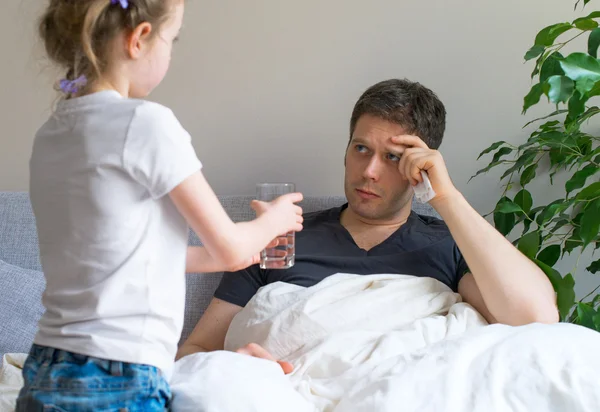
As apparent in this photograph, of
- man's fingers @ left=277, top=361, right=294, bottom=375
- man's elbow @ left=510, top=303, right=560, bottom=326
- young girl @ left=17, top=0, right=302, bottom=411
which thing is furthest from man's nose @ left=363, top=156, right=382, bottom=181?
young girl @ left=17, top=0, right=302, bottom=411

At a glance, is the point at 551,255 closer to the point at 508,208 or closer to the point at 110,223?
the point at 508,208

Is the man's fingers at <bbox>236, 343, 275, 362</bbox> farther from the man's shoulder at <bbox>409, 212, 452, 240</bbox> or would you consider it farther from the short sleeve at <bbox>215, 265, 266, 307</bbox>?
the man's shoulder at <bbox>409, 212, 452, 240</bbox>

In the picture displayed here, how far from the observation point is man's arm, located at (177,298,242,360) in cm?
185

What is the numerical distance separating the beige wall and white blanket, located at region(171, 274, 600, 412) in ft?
2.40

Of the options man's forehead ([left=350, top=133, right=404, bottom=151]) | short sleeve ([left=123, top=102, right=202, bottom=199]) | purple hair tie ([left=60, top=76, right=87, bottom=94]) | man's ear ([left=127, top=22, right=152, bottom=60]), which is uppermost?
man's ear ([left=127, top=22, right=152, bottom=60])

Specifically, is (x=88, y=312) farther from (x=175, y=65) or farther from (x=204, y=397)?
(x=175, y=65)

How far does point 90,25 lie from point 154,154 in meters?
0.21

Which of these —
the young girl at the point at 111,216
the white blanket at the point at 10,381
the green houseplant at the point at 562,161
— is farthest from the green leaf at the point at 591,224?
the white blanket at the point at 10,381

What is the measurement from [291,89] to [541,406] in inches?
54.4

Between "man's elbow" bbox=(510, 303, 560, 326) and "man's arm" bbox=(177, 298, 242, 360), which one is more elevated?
"man's elbow" bbox=(510, 303, 560, 326)

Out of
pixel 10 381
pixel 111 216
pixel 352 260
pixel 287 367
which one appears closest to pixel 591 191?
pixel 352 260

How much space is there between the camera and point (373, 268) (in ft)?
6.12

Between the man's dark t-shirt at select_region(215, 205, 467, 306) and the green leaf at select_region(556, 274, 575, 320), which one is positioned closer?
the green leaf at select_region(556, 274, 575, 320)

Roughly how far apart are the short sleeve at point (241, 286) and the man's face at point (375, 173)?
13.2 inches
